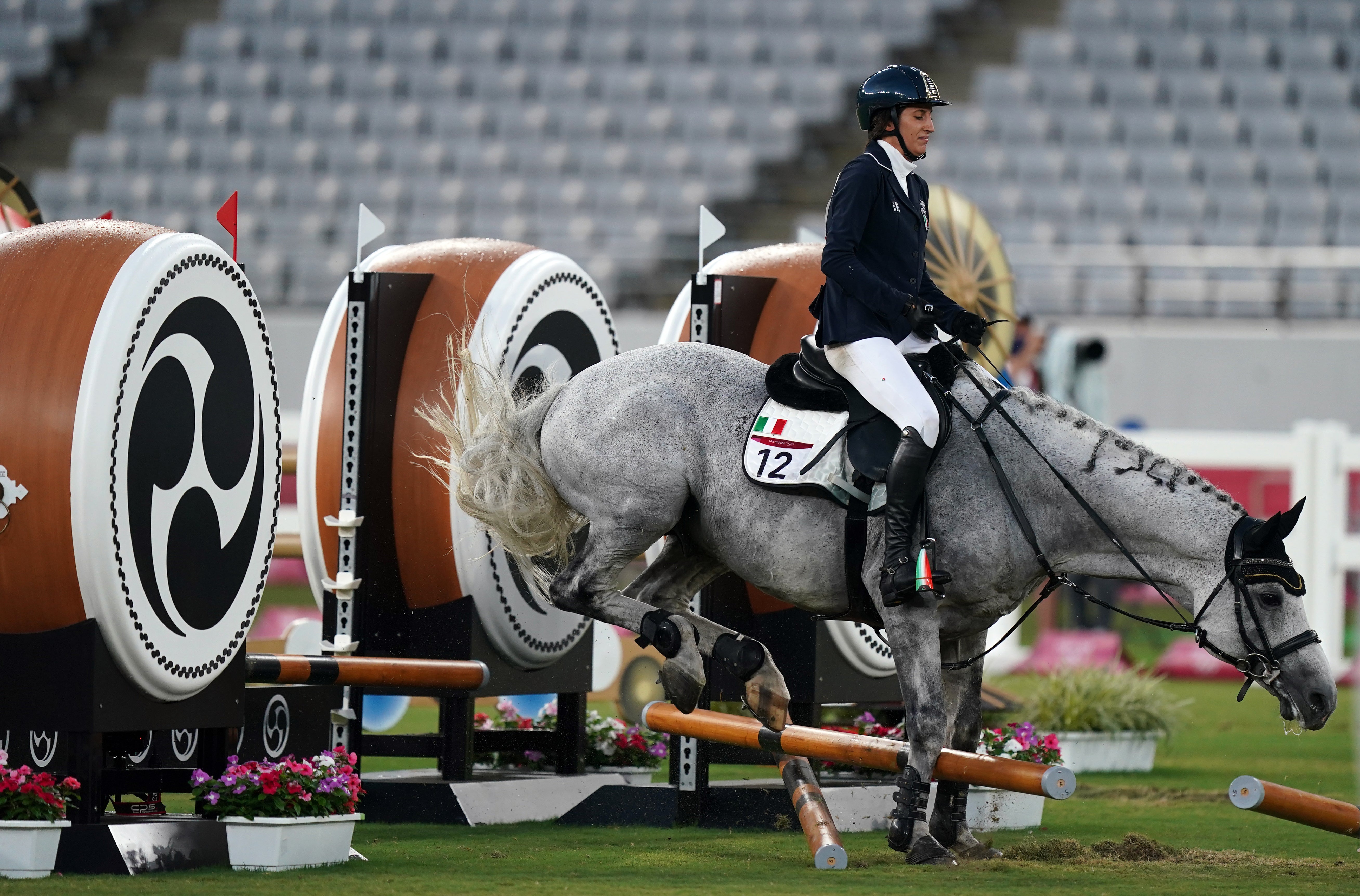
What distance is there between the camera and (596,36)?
74.5 feet

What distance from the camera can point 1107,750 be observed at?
29.0 ft

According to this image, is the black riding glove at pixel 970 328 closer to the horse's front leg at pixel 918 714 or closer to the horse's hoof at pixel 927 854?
the horse's front leg at pixel 918 714

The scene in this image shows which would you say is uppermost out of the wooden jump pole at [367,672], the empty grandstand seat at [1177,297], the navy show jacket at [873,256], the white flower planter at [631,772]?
the empty grandstand seat at [1177,297]

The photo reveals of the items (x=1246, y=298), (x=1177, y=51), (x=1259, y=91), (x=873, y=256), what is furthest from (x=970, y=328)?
(x=1177, y=51)

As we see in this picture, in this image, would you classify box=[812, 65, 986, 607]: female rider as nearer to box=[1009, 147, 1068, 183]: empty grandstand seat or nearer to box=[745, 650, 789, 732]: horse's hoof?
box=[745, 650, 789, 732]: horse's hoof

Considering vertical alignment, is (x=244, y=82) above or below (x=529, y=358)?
above

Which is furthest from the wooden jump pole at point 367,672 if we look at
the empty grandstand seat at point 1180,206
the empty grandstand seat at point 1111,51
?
the empty grandstand seat at point 1111,51

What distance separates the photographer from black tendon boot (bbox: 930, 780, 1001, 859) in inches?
220

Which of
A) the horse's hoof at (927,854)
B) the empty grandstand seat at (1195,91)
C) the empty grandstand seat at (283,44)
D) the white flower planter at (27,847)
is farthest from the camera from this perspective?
the empty grandstand seat at (283,44)

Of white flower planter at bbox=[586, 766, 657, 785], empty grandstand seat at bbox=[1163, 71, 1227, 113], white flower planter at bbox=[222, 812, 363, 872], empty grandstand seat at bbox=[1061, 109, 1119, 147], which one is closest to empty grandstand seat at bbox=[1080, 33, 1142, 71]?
empty grandstand seat at bbox=[1163, 71, 1227, 113]

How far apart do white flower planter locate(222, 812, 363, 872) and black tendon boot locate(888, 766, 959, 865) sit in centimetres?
167

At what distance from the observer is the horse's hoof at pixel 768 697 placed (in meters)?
5.29

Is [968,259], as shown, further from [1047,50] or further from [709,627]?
[1047,50]

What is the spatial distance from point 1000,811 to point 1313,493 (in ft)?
25.5
